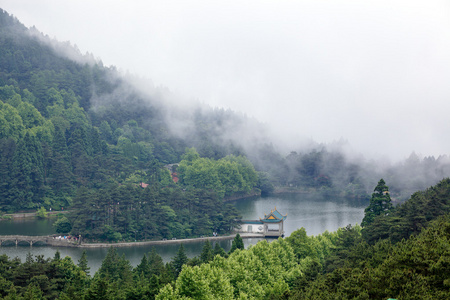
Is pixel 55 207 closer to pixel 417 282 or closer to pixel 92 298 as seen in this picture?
pixel 92 298

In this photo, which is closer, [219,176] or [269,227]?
[269,227]

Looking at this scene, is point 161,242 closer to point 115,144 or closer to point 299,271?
point 299,271

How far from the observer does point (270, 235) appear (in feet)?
200

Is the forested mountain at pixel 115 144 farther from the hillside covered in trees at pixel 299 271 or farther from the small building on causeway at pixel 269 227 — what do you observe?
the hillside covered in trees at pixel 299 271

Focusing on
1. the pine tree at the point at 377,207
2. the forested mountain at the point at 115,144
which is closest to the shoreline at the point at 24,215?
the forested mountain at the point at 115,144

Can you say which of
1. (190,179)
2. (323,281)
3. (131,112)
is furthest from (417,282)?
(131,112)

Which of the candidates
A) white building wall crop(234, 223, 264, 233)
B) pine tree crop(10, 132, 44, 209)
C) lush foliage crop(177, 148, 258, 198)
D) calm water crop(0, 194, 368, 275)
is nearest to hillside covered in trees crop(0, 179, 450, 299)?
calm water crop(0, 194, 368, 275)

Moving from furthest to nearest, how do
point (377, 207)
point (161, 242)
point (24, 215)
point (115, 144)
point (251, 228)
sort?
point (115, 144)
point (24, 215)
point (251, 228)
point (161, 242)
point (377, 207)

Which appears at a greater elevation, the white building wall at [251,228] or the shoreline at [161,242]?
the white building wall at [251,228]

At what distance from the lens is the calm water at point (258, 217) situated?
50875mm

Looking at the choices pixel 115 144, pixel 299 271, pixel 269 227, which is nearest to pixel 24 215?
pixel 269 227

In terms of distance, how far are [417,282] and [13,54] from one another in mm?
107182

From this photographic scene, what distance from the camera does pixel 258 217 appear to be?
230ft

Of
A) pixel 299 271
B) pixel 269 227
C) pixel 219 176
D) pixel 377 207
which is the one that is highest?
pixel 219 176
